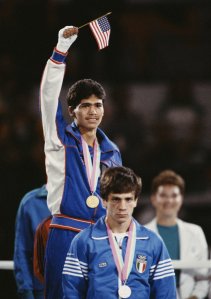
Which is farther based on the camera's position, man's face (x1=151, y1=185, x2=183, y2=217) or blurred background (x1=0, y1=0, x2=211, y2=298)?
blurred background (x1=0, y1=0, x2=211, y2=298)

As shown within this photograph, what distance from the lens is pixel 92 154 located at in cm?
518

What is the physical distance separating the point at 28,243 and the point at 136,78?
493 centimetres

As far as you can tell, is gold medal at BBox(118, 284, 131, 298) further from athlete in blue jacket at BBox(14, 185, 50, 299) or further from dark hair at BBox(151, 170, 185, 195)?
dark hair at BBox(151, 170, 185, 195)

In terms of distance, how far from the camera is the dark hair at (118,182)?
15.6 ft

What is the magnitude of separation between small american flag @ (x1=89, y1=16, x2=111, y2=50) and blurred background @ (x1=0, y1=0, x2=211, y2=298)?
3.32 meters

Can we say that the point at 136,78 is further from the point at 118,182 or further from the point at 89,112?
the point at 118,182

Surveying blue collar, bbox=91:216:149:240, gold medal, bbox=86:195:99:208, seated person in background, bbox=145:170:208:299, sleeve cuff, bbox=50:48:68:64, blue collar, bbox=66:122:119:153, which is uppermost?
sleeve cuff, bbox=50:48:68:64

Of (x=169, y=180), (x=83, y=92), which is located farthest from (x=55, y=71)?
(x=169, y=180)

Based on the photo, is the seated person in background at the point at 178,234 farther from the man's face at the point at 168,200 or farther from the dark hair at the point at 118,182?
the dark hair at the point at 118,182

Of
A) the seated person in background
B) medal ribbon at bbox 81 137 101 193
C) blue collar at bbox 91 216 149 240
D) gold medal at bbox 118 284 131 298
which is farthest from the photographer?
the seated person in background

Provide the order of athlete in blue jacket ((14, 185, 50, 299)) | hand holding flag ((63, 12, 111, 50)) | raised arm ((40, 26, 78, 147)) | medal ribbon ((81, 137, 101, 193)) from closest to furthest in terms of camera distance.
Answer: raised arm ((40, 26, 78, 147)) < medal ribbon ((81, 137, 101, 193)) < hand holding flag ((63, 12, 111, 50)) < athlete in blue jacket ((14, 185, 50, 299))

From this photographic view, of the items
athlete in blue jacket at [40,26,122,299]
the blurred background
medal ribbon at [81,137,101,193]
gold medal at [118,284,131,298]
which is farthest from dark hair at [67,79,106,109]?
the blurred background

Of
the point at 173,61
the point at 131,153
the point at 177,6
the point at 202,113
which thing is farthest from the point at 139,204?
the point at 177,6

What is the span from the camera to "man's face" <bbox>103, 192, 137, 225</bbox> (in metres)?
4.73
